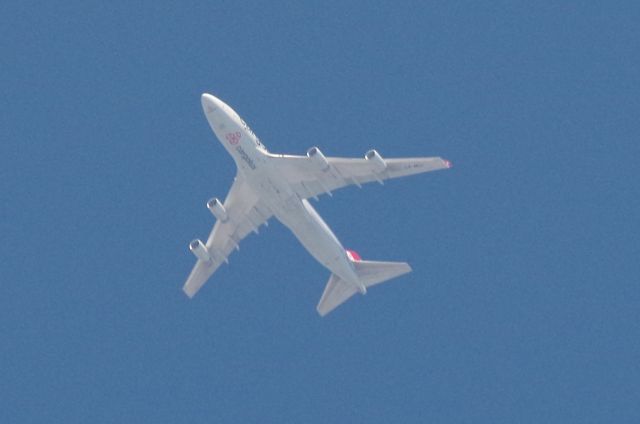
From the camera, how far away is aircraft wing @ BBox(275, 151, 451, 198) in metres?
80.6

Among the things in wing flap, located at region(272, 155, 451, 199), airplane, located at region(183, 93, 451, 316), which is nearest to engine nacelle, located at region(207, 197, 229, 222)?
airplane, located at region(183, 93, 451, 316)

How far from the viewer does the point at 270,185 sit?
83.8 meters

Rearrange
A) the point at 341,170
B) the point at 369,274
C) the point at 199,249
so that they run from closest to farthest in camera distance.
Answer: the point at 341,170 → the point at 369,274 → the point at 199,249

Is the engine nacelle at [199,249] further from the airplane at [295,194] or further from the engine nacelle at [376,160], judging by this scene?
the engine nacelle at [376,160]

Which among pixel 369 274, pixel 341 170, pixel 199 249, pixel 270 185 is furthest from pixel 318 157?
pixel 199 249

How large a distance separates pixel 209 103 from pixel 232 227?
9.61 metres

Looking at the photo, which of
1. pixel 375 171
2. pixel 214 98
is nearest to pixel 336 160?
pixel 375 171

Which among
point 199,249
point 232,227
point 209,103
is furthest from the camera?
point 232,227

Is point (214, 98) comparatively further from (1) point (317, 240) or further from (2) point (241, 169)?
(1) point (317, 240)

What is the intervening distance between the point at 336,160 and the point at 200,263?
13951mm

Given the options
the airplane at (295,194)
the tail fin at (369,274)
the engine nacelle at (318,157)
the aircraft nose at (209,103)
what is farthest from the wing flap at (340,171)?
the tail fin at (369,274)

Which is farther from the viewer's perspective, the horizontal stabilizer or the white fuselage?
the horizontal stabilizer

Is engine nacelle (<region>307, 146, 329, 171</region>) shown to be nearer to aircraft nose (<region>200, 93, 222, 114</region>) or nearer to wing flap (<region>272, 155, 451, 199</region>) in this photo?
wing flap (<region>272, 155, 451, 199</region>)

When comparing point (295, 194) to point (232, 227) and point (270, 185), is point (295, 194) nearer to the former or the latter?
point (270, 185)
